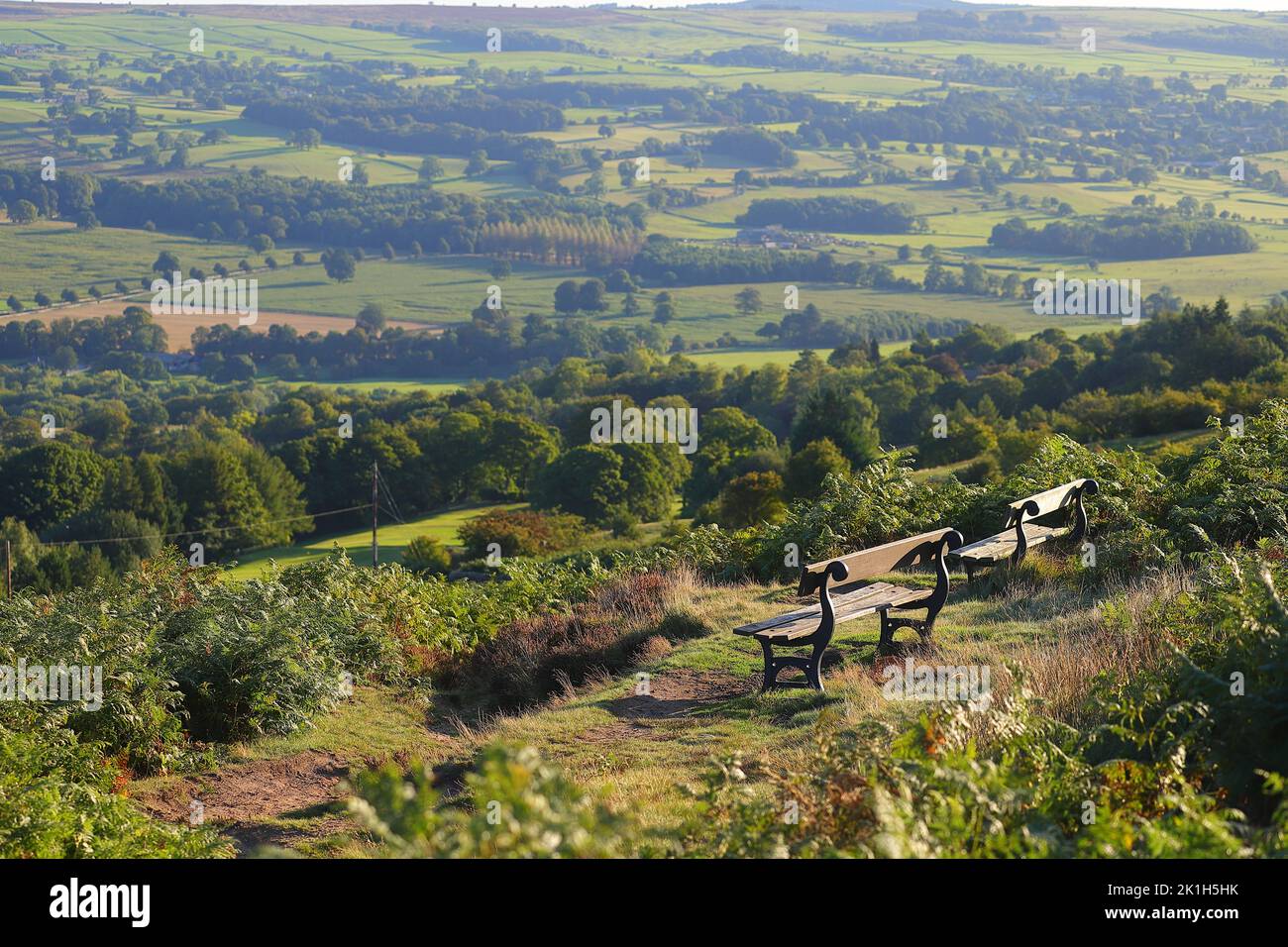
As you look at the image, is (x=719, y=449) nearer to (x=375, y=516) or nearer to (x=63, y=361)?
(x=375, y=516)

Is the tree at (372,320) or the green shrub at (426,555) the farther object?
the tree at (372,320)

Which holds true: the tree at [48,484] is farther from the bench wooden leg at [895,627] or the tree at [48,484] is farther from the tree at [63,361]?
the tree at [63,361]

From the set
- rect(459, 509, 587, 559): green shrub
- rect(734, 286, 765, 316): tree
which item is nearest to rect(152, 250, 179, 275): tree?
rect(734, 286, 765, 316): tree

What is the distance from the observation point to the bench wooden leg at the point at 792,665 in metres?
8.74

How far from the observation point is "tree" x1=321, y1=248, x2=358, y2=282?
191625mm

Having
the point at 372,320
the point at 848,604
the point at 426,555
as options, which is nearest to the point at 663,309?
the point at 372,320

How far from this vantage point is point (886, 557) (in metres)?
9.57

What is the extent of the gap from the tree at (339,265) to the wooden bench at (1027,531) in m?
186

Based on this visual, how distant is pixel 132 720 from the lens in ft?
27.3

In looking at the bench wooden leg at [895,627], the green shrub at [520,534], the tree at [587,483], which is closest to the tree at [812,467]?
the green shrub at [520,534]

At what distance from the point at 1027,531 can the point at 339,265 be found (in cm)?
18998

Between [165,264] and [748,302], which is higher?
[165,264]

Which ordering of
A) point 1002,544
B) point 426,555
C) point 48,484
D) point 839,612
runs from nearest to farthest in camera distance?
point 839,612 < point 1002,544 < point 426,555 < point 48,484
